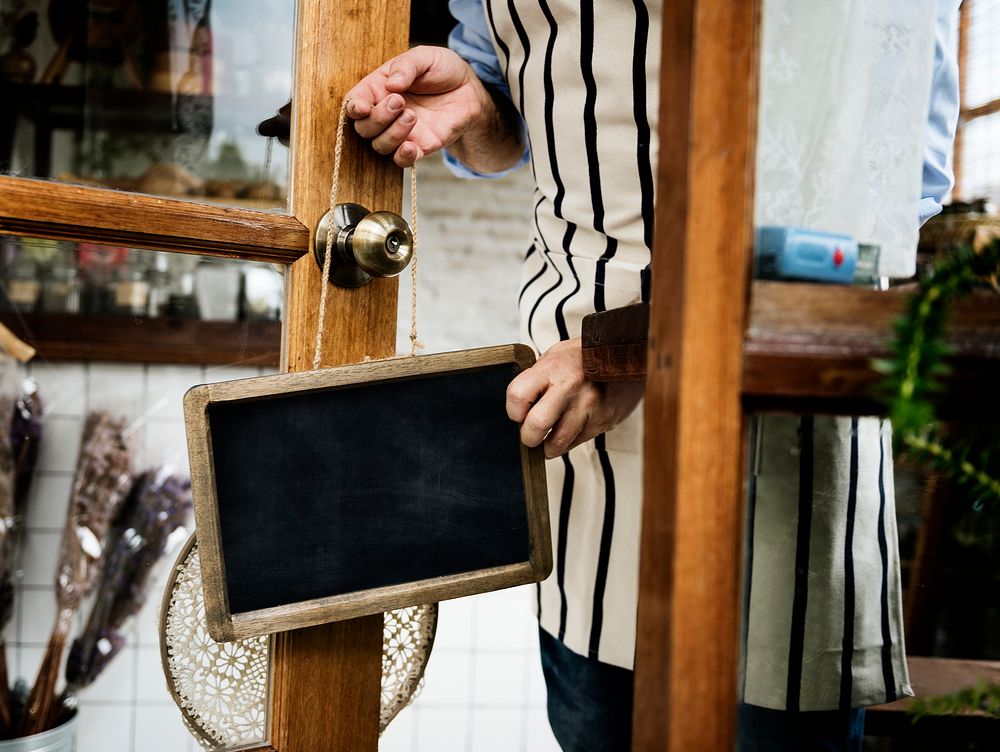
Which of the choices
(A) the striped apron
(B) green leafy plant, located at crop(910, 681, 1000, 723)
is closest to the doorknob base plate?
(A) the striped apron

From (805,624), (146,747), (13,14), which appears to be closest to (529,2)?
(13,14)

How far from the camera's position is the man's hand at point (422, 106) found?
0.74 meters

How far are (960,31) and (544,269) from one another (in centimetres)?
46

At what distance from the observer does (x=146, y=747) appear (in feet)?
2.59

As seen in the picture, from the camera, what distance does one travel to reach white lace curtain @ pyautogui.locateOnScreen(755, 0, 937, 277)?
38cm

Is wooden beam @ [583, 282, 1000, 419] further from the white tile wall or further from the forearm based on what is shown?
the white tile wall

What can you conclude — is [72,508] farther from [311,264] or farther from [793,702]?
[793,702]

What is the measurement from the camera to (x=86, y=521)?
132 centimetres

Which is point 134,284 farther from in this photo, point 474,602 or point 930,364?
point 474,602

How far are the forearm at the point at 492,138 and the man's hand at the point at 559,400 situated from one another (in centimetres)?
36

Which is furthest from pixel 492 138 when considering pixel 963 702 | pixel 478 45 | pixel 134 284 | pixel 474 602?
pixel 474 602

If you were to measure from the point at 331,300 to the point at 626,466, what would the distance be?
13.7 inches

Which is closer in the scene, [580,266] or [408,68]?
[408,68]

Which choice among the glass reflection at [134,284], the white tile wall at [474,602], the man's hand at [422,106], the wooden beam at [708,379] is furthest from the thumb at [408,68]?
the white tile wall at [474,602]
